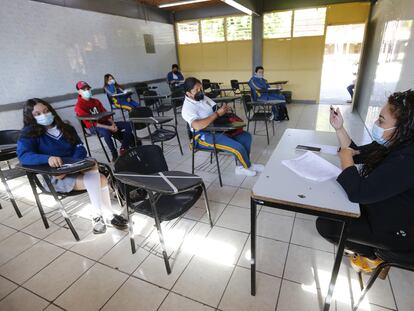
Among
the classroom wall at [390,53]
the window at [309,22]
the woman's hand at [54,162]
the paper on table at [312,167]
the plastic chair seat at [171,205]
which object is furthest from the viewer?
the window at [309,22]

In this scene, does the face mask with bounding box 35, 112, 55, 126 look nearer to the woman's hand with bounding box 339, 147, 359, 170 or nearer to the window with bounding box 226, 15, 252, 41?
the woman's hand with bounding box 339, 147, 359, 170

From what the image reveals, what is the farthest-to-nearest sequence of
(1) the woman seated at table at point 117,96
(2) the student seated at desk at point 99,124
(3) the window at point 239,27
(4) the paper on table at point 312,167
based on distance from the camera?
(3) the window at point 239,27 < (1) the woman seated at table at point 117,96 < (2) the student seated at desk at point 99,124 < (4) the paper on table at point 312,167

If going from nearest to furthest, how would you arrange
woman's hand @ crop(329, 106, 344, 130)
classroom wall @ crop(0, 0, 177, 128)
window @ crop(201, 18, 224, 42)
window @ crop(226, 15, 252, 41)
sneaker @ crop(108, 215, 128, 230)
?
woman's hand @ crop(329, 106, 344, 130), sneaker @ crop(108, 215, 128, 230), classroom wall @ crop(0, 0, 177, 128), window @ crop(226, 15, 252, 41), window @ crop(201, 18, 224, 42)

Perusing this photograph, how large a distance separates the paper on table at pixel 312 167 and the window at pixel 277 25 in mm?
6372

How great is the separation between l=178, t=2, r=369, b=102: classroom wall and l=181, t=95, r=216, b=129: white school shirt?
523 cm

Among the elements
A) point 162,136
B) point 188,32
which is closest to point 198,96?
point 162,136

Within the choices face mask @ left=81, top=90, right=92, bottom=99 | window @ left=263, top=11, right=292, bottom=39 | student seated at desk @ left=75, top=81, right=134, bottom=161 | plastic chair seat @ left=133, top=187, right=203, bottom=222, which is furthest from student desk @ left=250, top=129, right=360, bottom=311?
window @ left=263, top=11, right=292, bottom=39

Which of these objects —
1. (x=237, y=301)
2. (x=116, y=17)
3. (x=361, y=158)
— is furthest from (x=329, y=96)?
(x=237, y=301)

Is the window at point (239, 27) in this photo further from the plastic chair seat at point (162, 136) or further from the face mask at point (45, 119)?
the face mask at point (45, 119)

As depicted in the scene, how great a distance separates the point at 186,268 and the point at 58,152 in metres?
1.43

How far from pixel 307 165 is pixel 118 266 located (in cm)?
147

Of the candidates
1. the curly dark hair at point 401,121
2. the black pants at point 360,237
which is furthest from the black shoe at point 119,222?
the curly dark hair at point 401,121

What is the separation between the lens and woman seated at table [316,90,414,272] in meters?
0.97

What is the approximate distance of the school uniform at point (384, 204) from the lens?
37.8 inches
